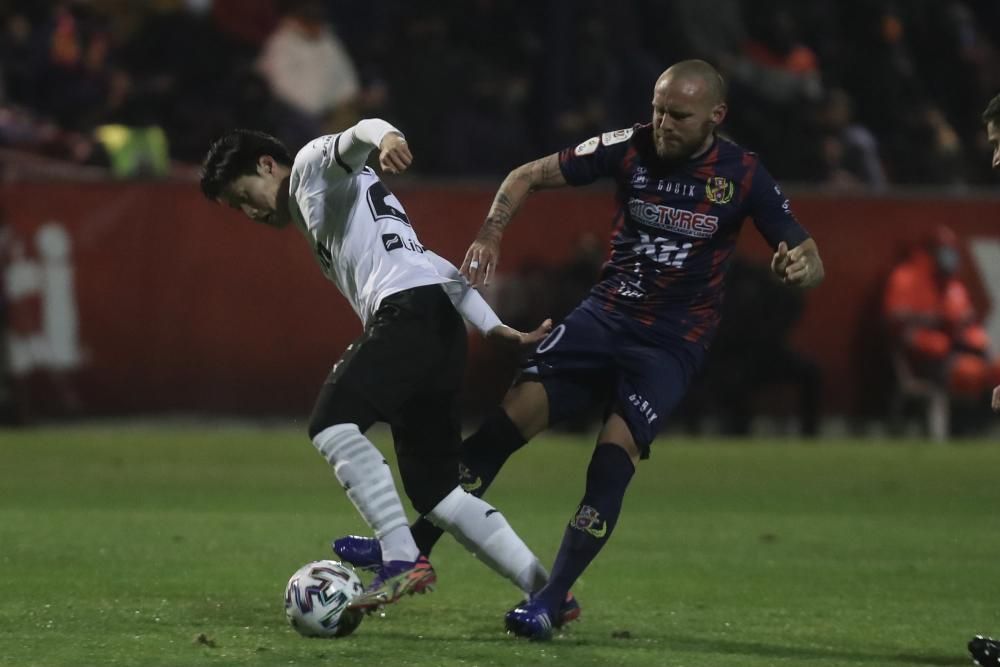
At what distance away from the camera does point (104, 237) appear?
50.5 ft

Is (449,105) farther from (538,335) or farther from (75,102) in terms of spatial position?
(538,335)

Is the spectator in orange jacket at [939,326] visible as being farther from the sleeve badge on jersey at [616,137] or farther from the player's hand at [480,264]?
the player's hand at [480,264]

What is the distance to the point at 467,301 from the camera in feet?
20.9

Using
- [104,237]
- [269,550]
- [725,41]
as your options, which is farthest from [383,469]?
[725,41]

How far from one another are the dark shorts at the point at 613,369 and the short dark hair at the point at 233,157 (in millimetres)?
1322

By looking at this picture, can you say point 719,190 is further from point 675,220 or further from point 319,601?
point 319,601

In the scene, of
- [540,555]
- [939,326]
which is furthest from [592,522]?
[939,326]

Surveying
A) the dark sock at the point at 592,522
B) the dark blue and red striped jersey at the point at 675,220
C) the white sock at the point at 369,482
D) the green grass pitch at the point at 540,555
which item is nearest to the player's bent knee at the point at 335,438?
the white sock at the point at 369,482

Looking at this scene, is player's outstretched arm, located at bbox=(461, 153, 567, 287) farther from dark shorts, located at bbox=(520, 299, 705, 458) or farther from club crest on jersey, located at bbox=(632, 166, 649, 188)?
dark shorts, located at bbox=(520, 299, 705, 458)

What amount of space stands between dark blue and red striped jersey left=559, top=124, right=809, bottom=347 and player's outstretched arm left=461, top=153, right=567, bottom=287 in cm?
6

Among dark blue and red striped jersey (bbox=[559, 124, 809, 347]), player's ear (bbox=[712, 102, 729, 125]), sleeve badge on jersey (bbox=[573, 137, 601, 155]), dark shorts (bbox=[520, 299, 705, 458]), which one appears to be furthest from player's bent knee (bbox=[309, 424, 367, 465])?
player's ear (bbox=[712, 102, 729, 125])

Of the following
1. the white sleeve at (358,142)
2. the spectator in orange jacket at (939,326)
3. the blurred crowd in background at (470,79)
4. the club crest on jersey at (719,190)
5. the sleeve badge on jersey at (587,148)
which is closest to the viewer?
the white sleeve at (358,142)

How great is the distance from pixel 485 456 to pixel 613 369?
59 cm

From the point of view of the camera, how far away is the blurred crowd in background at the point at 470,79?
16344 millimetres
